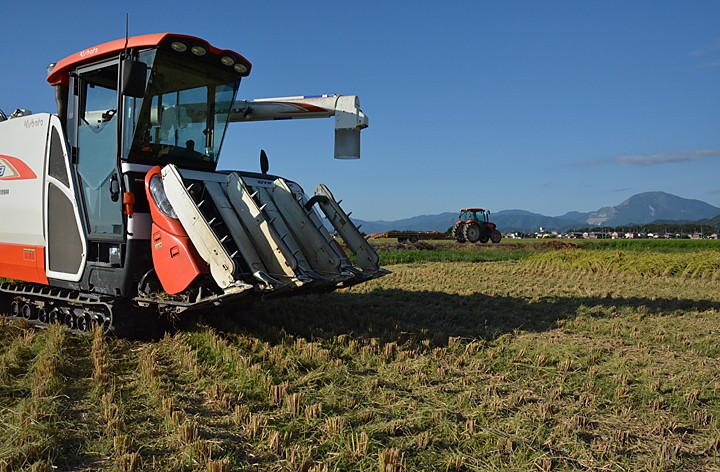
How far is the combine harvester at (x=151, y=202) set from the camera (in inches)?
210

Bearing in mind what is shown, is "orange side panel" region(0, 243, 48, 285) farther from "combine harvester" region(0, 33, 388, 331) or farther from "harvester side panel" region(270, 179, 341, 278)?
"harvester side panel" region(270, 179, 341, 278)

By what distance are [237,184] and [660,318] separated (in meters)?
6.45

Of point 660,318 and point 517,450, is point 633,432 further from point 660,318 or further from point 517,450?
point 660,318

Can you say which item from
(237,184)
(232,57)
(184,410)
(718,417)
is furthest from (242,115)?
(718,417)

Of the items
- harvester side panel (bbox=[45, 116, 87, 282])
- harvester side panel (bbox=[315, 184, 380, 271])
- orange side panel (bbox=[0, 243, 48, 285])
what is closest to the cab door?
harvester side panel (bbox=[45, 116, 87, 282])

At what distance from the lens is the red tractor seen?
35000mm

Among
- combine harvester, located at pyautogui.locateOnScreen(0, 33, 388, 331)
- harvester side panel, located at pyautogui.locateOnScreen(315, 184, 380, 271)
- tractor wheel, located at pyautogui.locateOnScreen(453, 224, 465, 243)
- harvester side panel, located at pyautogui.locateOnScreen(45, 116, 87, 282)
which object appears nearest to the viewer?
combine harvester, located at pyautogui.locateOnScreen(0, 33, 388, 331)

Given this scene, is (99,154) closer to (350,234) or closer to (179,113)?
(179,113)

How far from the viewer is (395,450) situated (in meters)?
3.29

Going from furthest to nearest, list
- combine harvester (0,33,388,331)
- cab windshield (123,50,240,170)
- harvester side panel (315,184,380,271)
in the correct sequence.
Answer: harvester side panel (315,184,380,271)
cab windshield (123,50,240,170)
combine harvester (0,33,388,331)

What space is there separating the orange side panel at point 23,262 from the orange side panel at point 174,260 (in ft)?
7.19

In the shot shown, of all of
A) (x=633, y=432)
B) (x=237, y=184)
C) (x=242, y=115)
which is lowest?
(x=633, y=432)

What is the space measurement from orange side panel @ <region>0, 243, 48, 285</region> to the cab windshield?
208 cm

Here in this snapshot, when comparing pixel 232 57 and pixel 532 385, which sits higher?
pixel 232 57
